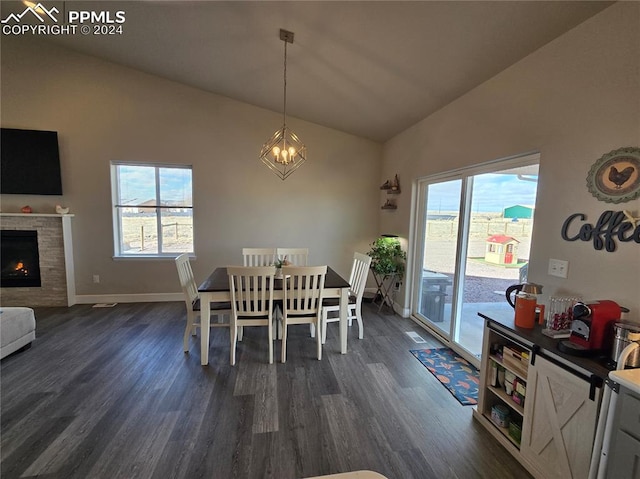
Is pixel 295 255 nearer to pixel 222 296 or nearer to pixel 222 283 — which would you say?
pixel 222 283

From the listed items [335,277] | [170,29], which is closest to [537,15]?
[335,277]

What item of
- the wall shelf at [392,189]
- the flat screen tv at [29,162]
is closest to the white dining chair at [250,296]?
the wall shelf at [392,189]

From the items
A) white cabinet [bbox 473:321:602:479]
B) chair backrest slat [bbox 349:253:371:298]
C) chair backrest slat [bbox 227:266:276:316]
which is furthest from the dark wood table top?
white cabinet [bbox 473:321:602:479]

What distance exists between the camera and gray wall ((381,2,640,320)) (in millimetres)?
1491

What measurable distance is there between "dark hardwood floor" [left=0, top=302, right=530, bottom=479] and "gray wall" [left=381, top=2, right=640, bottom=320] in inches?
51.3

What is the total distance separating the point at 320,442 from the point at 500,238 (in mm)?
2306

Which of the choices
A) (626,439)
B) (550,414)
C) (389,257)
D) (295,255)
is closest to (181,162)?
(295,255)

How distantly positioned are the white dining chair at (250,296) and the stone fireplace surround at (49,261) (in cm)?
334

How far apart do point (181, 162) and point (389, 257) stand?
3.66 meters

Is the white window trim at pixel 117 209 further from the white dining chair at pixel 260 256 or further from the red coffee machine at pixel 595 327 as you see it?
the red coffee machine at pixel 595 327

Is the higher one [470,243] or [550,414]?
[470,243]

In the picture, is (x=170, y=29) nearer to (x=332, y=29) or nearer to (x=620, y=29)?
(x=332, y=29)

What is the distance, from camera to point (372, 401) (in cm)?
221

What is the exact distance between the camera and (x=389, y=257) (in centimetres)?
409
